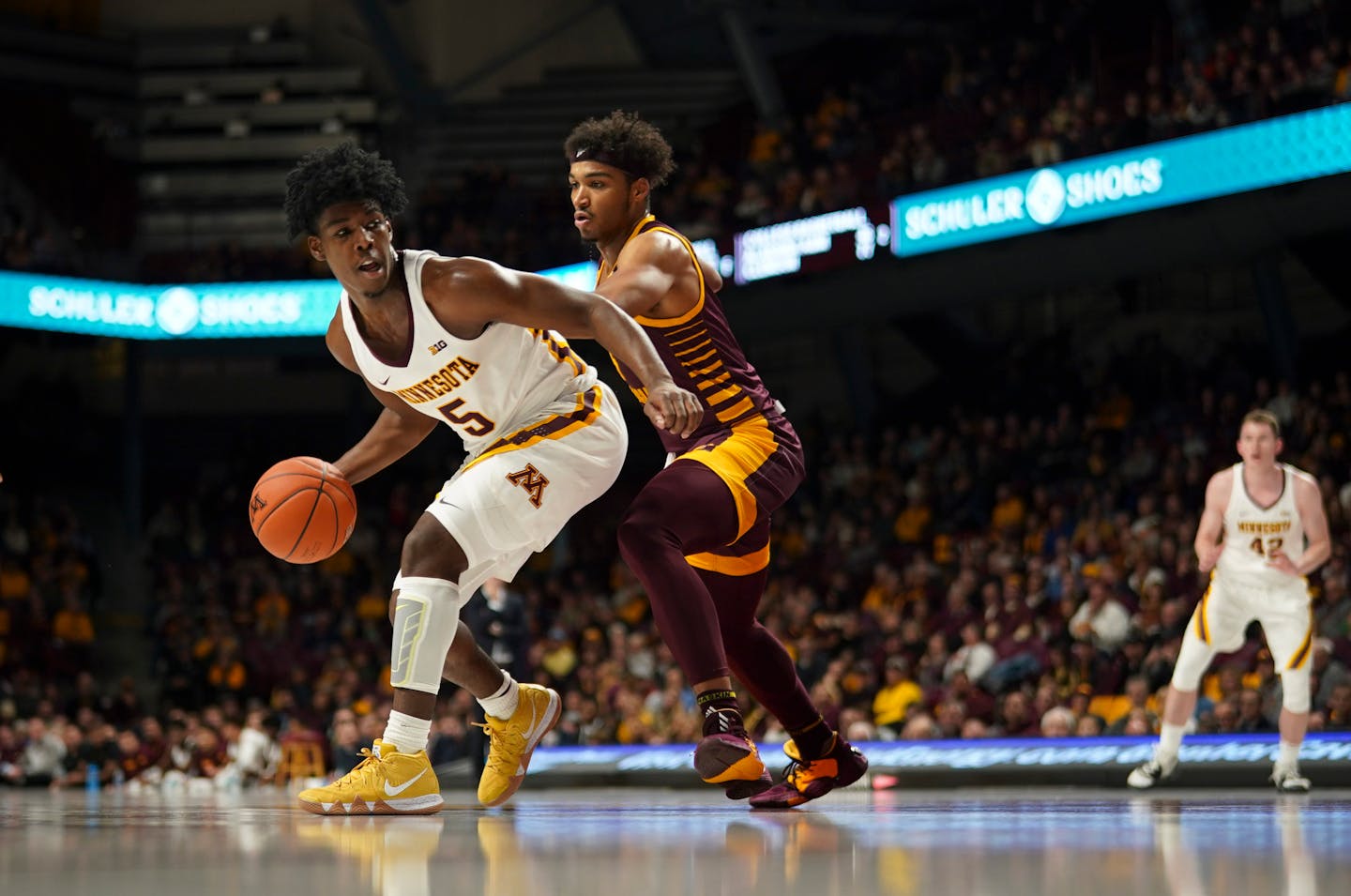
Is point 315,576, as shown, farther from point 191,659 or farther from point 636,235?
point 636,235

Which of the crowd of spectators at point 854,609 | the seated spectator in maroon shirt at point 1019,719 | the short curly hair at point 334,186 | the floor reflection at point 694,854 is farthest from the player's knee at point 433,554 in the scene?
the seated spectator in maroon shirt at point 1019,719

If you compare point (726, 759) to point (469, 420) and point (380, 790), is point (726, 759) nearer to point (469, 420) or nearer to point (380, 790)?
point (380, 790)

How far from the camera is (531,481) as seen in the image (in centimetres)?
465

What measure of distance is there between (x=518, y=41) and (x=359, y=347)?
68.7ft

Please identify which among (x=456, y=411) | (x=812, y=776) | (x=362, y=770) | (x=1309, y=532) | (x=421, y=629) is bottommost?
(x=812, y=776)

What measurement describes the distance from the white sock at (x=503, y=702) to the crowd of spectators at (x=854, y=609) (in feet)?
15.2

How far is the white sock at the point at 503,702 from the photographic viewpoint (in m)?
4.91

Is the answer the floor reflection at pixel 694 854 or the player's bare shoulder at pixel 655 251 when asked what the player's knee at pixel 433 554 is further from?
the player's bare shoulder at pixel 655 251

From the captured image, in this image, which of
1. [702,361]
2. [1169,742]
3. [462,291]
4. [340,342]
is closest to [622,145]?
[702,361]

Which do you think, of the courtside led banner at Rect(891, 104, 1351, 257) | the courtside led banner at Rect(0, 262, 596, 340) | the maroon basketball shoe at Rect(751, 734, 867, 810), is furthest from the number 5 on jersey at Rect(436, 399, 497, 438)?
the courtside led banner at Rect(0, 262, 596, 340)

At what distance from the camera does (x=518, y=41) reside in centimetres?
2470

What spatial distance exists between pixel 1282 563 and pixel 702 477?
13.2ft

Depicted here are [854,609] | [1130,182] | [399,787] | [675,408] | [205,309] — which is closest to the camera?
[675,408]

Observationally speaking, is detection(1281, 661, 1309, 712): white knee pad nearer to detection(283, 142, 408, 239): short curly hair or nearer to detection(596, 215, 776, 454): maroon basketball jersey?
detection(596, 215, 776, 454): maroon basketball jersey
